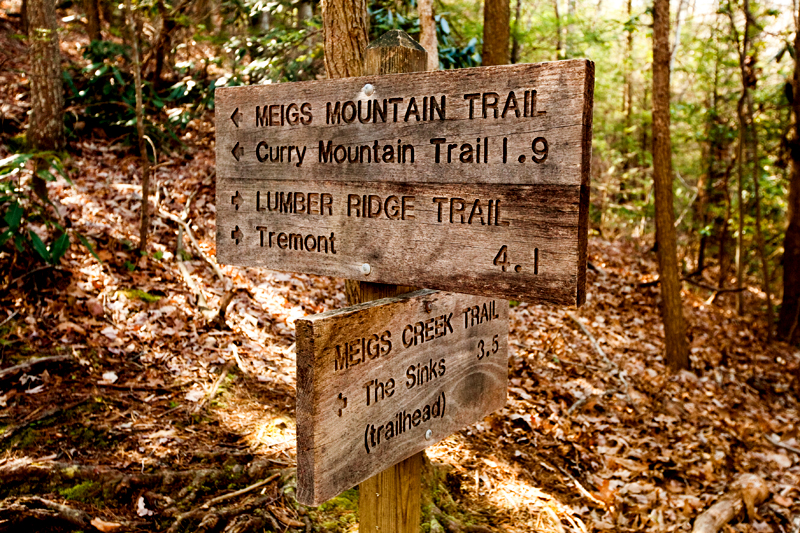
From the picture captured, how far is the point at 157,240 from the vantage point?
20.1 ft

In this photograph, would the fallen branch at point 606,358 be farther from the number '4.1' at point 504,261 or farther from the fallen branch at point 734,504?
the number '4.1' at point 504,261

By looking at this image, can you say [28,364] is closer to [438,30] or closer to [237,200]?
[237,200]

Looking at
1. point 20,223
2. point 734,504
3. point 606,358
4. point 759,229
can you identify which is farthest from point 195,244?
point 759,229

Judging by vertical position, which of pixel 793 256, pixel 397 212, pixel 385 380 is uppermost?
pixel 397 212

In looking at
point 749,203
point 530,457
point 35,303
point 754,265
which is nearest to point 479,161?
point 530,457

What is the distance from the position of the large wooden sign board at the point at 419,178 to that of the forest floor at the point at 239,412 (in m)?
1.61

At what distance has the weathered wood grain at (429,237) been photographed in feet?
4.86

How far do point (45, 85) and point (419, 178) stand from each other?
7165 mm

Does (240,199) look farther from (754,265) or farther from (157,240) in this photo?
(754,265)

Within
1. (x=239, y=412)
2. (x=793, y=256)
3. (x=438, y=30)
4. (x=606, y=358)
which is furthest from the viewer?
(x=793, y=256)

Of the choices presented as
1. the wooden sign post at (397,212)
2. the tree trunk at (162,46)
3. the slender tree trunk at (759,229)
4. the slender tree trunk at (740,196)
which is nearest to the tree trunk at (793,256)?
the slender tree trunk at (759,229)

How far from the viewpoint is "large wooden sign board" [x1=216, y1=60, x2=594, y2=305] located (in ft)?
4.81

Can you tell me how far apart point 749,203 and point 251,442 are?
12551mm

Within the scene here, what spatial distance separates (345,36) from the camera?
3582 mm
